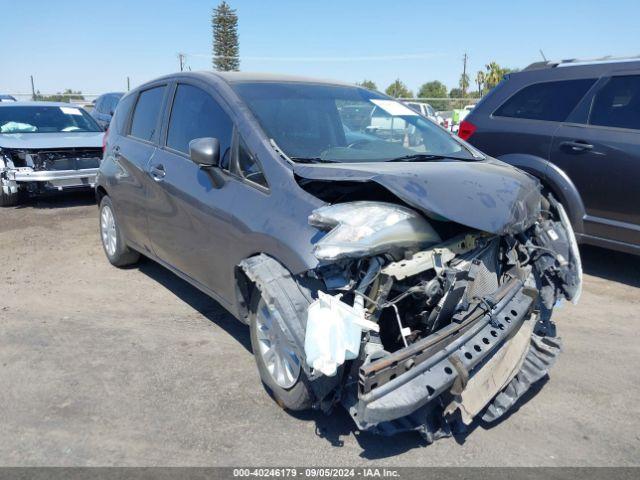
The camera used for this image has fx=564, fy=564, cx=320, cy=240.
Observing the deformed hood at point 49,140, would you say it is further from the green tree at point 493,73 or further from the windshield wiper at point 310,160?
the green tree at point 493,73

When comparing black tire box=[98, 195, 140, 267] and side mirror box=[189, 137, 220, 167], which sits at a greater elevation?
side mirror box=[189, 137, 220, 167]

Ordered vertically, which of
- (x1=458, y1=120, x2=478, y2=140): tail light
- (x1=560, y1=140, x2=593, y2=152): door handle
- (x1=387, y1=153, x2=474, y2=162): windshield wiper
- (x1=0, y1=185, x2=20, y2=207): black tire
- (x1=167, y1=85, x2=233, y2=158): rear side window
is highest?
(x1=167, y1=85, x2=233, y2=158): rear side window

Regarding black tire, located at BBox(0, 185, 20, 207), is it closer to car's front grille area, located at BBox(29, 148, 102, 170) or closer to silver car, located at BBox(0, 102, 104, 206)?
silver car, located at BBox(0, 102, 104, 206)

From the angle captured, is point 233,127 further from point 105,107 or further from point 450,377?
point 105,107

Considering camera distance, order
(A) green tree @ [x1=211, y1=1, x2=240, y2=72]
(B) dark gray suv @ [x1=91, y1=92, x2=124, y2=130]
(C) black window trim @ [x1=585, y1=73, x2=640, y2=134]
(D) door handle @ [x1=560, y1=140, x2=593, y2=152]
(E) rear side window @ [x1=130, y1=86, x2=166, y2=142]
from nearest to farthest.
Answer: (E) rear side window @ [x1=130, y1=86, x2=166, y2=142], (C) black window trim @ [x1=585, y1=73, x2=640, y2=134], (D) door handle @ [x1=560, y1=140, x2=593, y2=152], (B) dark gray suv @ [x1=91, y1=92, x2=124, y2=130], (A) green tree @ [x1=211, y1=1, x2=240, y2=72]

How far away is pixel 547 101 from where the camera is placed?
5727 millimetres

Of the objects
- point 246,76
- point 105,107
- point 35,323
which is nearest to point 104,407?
point 35,323

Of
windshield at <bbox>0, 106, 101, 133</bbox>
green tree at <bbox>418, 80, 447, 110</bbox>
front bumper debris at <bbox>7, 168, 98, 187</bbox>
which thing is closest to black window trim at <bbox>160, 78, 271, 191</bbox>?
front bumper debris at <bbox>7, 168, 98, 187</bbox>

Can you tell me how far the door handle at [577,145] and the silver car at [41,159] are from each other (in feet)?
21.7

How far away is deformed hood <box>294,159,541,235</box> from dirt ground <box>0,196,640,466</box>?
43.5 inches

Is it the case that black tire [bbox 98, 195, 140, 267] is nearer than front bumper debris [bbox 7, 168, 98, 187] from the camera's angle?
Yes

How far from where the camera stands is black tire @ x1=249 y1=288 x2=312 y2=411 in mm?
2906

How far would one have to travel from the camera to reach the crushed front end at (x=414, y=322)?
8.16 ft

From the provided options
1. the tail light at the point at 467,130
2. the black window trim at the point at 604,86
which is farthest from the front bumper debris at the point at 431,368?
the tail light at the point at 467,130
